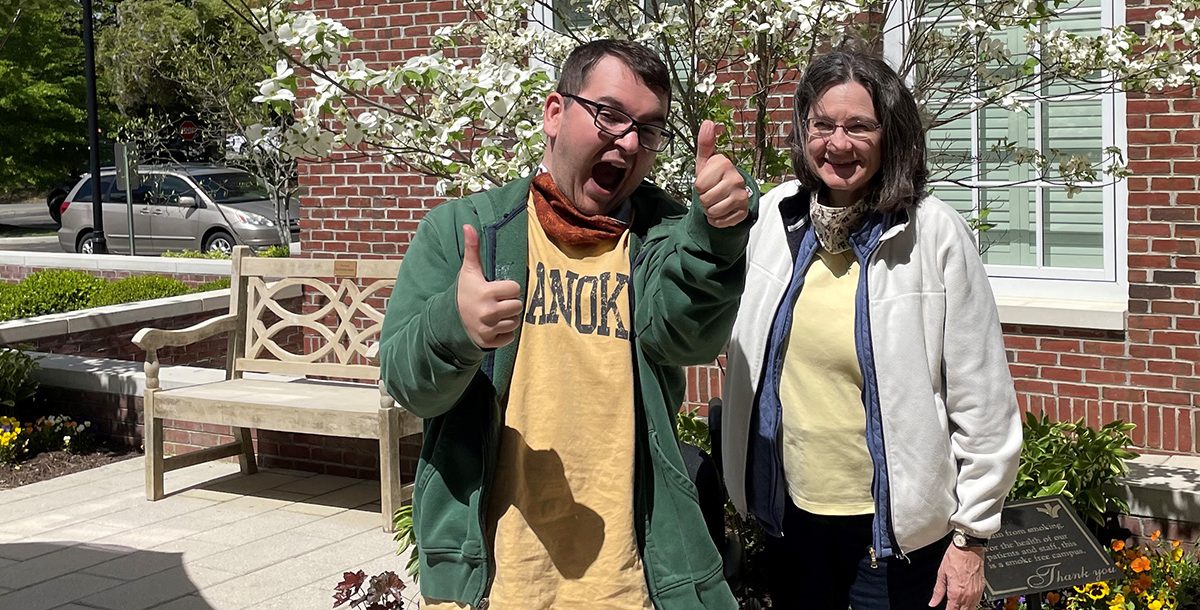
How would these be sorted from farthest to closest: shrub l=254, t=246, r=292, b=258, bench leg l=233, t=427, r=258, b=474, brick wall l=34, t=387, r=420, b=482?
1. shrub l=254, t=246, r=292, b=258
2. bench leg l=233, t=427, r=258, b=474
3. brick wall l=34, t=387, r=420, b=482

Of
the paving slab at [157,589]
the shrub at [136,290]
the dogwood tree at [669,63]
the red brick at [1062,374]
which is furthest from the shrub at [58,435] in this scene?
the red brick at [1062,374]

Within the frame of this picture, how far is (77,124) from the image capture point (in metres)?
30.8

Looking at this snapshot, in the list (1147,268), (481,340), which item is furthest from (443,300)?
(1147,268)

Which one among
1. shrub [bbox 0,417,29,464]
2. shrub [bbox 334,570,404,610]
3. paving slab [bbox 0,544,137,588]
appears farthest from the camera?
shrub [bbox 0,417,29,464]

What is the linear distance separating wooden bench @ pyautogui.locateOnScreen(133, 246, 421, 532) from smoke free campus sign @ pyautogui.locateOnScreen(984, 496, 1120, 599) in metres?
3.20

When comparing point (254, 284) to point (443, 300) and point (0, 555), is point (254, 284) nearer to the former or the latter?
point (0, 555)

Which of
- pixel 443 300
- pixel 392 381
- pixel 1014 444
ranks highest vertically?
pixel 443 300

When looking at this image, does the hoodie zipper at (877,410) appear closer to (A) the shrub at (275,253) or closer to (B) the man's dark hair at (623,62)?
(B) the man's dark hair at (623,62)

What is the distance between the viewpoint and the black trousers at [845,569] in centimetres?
295

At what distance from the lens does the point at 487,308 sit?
82.1 inches

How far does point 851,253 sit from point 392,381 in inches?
47.3

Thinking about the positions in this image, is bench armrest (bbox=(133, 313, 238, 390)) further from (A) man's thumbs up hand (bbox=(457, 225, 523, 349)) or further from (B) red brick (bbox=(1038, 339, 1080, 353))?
(A) man's thumbs up hand (bbox=(457, 225, 523, 349))

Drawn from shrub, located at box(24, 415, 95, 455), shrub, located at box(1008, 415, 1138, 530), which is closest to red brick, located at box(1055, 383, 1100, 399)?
shrub, located at box(1008, 415, 1138, 530)

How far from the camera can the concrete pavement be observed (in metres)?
5.47
